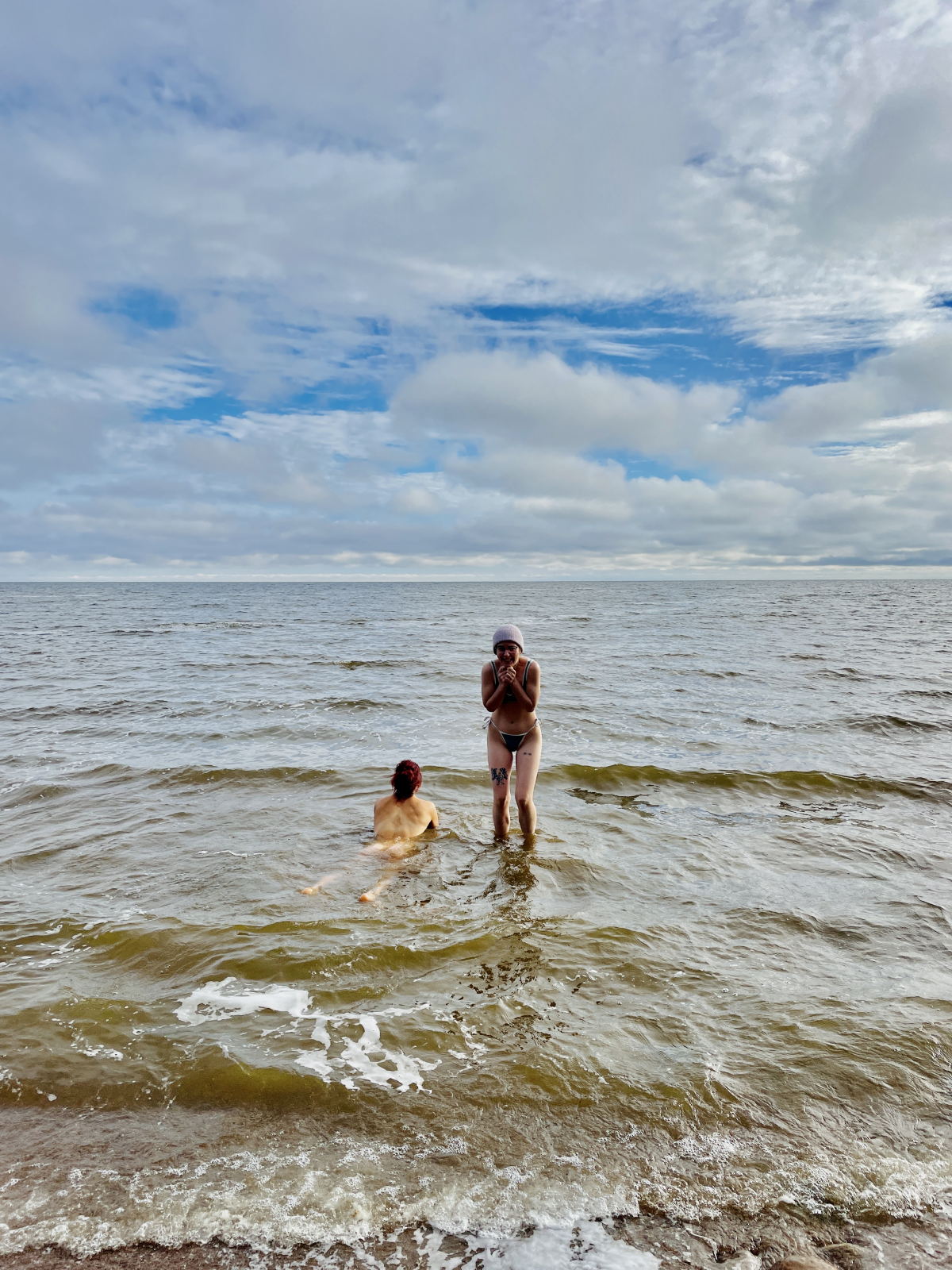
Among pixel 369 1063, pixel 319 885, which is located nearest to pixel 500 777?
pixel 319 885

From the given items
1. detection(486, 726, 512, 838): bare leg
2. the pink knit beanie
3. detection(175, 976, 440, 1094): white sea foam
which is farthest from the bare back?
detection(175, 976, 440, 1094): white sea foam

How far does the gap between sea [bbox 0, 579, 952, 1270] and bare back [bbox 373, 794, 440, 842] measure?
35cm

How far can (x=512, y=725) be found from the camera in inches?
311

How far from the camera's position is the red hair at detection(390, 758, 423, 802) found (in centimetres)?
806

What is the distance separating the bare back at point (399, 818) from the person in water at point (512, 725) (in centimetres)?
90

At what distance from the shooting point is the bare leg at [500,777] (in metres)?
7.99

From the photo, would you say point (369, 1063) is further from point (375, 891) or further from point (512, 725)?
point (512, 725)

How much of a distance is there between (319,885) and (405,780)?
160cm

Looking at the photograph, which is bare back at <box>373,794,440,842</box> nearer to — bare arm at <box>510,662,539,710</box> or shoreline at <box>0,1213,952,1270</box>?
bare arm at <box>510,662,539,710</box>

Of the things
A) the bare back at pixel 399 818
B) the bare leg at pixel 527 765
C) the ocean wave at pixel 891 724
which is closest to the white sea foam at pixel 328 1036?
the bare back at pixel 399 818

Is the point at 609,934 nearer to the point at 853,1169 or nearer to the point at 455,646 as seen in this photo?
the point at 853,1169

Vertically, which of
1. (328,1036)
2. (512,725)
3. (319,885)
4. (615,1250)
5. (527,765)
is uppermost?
(512,725)

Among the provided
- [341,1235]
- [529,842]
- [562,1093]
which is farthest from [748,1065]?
[529,842]

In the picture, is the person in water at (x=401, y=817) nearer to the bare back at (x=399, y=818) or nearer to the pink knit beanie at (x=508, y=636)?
the bare back at (x=399, y=818)
